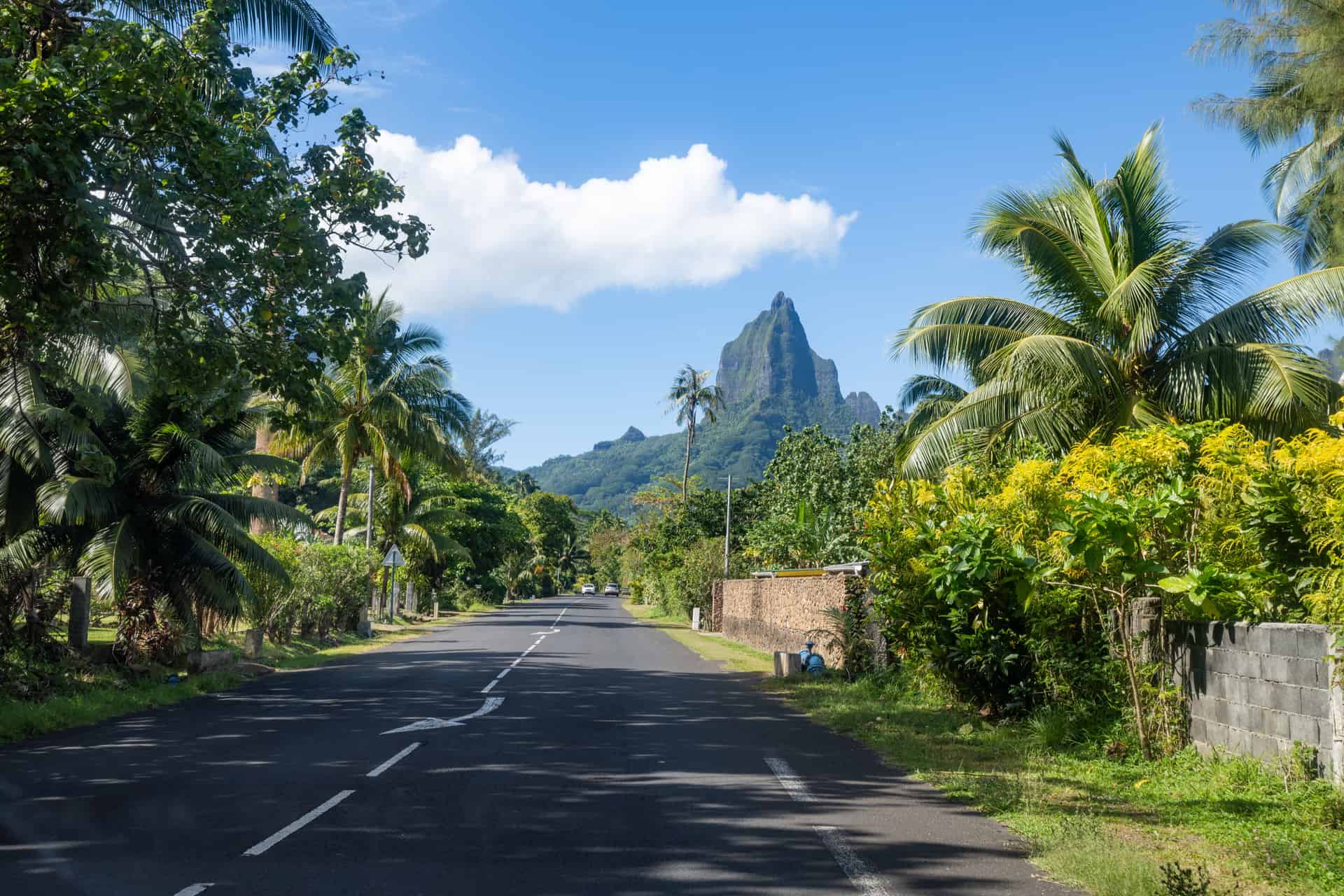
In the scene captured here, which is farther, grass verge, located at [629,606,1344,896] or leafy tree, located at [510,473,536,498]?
leafy tree, located at [510,473,536,498]

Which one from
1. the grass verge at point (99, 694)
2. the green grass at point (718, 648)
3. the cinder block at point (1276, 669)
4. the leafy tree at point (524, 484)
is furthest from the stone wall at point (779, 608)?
the leafy tree at point (524, 484)

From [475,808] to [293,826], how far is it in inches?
52.1

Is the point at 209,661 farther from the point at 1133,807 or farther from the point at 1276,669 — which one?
the point at 1276,669

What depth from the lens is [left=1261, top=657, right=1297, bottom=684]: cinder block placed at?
26.9 ft

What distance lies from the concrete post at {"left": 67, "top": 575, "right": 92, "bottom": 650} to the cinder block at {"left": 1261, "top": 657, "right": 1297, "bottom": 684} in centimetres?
1544

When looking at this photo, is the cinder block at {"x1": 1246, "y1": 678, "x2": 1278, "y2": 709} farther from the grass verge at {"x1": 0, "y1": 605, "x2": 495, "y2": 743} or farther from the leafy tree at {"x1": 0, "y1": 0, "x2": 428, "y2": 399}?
the grass verge at {"x1": 0, "y1": 605, "x2": 495, "y2": 743}

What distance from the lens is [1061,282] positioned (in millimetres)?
18094

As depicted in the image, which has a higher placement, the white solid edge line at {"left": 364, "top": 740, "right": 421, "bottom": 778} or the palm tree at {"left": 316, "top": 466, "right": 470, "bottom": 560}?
the palm tree at {"left": 316, "top": 466, "right": 470, "bottom": 560}

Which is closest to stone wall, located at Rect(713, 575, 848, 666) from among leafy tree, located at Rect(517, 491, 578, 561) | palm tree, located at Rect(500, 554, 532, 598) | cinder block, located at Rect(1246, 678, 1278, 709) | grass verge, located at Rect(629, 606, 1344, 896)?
Result: grass verge, located at Rect(629, 606, 1344, 896)

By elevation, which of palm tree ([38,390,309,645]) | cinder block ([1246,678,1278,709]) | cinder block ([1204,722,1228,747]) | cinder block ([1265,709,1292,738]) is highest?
palm tree ([38,390,309,645])

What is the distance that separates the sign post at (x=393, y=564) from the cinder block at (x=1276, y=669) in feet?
99.1

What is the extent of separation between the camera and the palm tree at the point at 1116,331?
52.6ft

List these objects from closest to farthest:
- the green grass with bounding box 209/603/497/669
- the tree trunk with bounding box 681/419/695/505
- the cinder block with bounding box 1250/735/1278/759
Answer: the cinder block with bounding box 1250/735/1278/759
the green grass with bounding box 209/603/497/669
the tree trunk with bounding box 681/419/695/505

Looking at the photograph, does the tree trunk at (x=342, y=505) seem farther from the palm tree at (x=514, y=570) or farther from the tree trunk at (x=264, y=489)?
the palm tree at (x=514, y=570)
